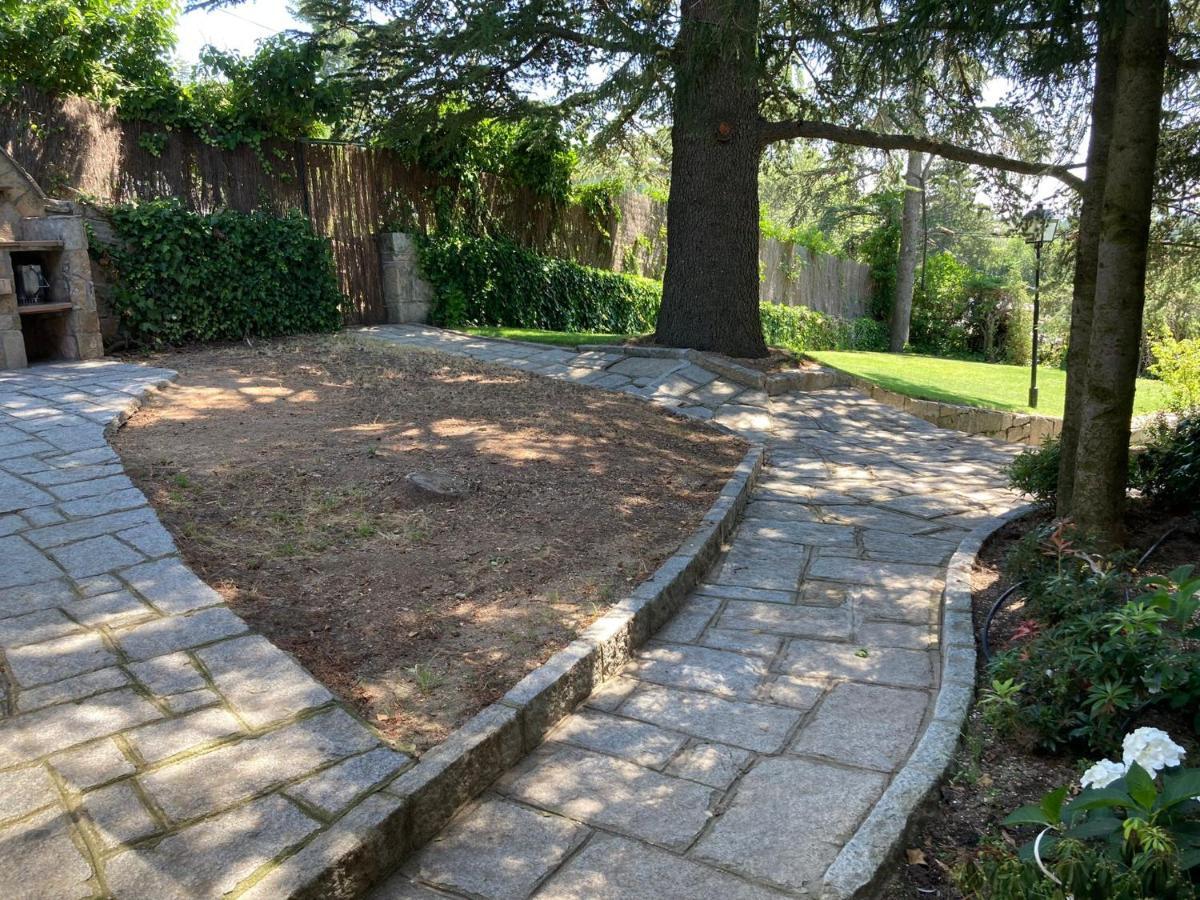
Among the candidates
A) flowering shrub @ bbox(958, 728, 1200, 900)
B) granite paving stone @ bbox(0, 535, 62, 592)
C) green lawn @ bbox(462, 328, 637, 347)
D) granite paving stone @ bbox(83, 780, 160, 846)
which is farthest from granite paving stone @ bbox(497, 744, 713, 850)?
green lawn @ bbox(462, 328, 637, 347)

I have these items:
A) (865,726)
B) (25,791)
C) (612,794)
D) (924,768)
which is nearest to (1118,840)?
(924,768)

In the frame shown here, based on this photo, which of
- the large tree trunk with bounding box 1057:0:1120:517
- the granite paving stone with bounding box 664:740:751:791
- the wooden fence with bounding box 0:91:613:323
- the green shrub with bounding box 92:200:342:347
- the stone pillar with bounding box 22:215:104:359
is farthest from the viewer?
the green shrub with bounding box 92:200:342:347

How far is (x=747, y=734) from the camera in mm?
3107

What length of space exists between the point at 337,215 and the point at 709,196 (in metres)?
4.84

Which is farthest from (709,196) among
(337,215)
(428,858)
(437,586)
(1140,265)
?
(428,858)

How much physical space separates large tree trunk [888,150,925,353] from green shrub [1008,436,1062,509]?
57.9ft

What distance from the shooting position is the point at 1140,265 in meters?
3.79

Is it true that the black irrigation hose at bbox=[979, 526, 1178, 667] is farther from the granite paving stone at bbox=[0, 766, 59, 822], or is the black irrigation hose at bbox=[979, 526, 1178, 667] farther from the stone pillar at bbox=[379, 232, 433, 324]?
the stone pillar at bbox=[379, 232, 433, 324]

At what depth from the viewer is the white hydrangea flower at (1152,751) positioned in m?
1.93

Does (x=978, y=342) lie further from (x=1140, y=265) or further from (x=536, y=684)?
(x=536, y=684)

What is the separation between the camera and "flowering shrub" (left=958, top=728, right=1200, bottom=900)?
1728 mm

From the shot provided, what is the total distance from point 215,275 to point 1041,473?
8066mm

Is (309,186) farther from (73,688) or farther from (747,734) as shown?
(747,734)

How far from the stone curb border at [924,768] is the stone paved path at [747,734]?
3.6 inches
